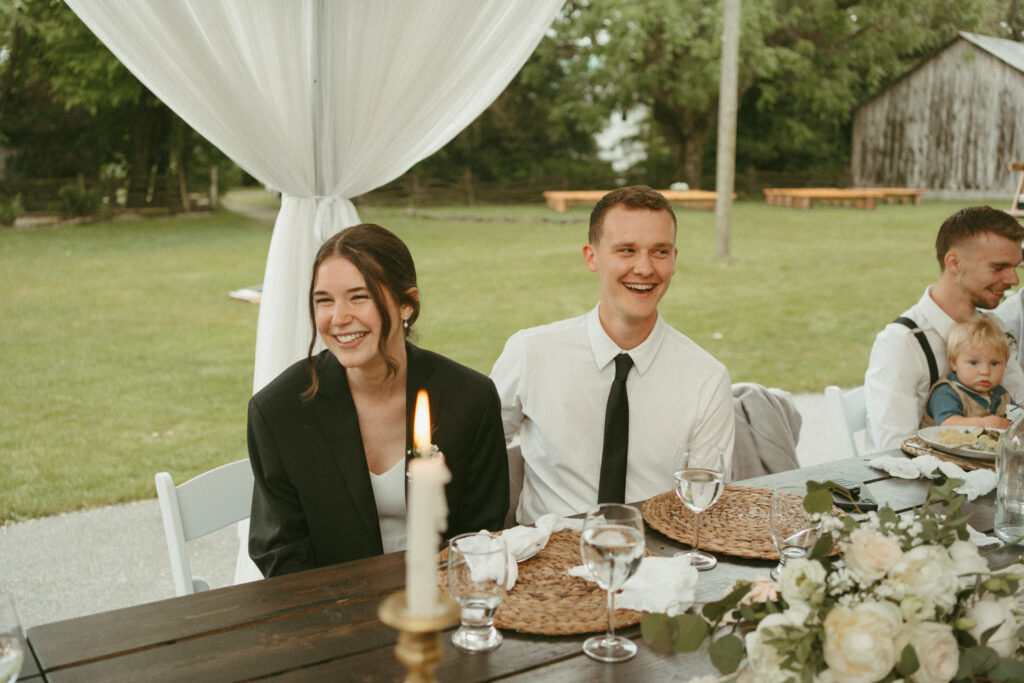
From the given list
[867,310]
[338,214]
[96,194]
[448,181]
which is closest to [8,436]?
[338,214]

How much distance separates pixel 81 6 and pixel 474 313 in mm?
6437

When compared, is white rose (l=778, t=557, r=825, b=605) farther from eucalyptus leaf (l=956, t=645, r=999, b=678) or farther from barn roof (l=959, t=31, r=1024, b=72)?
barn roof (l=959, t=31, r=1024, b=72)

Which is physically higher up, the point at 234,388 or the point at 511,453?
the point at 511,453

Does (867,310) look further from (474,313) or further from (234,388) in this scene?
(234,388)

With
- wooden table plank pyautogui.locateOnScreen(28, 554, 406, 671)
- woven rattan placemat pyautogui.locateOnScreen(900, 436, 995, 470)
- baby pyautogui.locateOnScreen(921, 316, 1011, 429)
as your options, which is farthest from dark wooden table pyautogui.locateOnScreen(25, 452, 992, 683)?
baby pyautogui.locateOnScreen(921, 316, 1011, 429)

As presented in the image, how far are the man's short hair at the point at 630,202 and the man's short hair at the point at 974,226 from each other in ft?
3.34

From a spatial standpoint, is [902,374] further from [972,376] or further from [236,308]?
[236,308]

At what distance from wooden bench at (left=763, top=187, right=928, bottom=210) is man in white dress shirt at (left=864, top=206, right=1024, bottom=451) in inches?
404

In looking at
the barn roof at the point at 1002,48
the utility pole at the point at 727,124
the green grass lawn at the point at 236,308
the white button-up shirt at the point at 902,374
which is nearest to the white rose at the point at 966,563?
the white button-up shirt at the point at 902,374

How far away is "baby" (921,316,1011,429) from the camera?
2.67 m

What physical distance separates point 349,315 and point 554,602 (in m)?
0.79

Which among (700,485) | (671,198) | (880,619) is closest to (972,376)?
(700,485)

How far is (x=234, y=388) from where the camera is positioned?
6.54m

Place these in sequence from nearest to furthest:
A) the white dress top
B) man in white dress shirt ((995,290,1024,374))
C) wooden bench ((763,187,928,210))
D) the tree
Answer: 1. the white dress top
2. man in white dress shirt ((995,290,1024,374))
3. the tree
4. wooden bench ((763,187,928,210))
